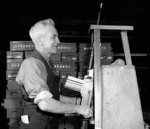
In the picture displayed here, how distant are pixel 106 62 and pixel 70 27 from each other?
8.31ft

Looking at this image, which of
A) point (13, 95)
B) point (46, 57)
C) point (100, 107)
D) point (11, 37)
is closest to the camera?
point (100, 107)

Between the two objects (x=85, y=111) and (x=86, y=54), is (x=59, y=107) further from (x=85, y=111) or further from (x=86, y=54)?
(x=86, y=54)

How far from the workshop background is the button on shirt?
11.5ft

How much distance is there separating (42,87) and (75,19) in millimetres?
4339

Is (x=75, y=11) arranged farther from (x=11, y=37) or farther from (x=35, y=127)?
(x=35, y=127)

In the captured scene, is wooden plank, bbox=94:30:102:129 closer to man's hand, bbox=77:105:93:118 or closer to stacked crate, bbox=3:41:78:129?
man's hand, bbox=77:105:93:118

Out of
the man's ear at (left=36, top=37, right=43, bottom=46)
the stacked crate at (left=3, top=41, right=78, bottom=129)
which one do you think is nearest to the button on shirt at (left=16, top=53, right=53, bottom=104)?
the man's ear at (left=36, top=37, right=43, bottom=46)

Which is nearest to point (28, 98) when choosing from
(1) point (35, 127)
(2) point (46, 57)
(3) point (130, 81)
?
(1) point (35, 127)

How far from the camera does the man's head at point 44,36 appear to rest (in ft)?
6.93

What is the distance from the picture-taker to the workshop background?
550 cm

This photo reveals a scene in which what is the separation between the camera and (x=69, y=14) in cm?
584

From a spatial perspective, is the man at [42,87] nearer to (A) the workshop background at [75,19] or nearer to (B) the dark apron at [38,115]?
(B) the dark apron at [38,115]

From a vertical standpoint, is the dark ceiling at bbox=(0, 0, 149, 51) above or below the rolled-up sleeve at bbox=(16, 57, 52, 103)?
above

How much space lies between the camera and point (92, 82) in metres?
2.01
